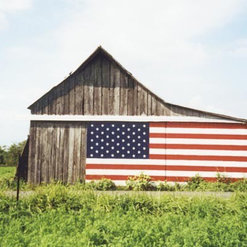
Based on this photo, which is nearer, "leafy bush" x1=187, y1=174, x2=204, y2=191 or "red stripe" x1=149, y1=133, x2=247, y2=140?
"leafy bush" x1=187, y1=174, x2=204, y2=191

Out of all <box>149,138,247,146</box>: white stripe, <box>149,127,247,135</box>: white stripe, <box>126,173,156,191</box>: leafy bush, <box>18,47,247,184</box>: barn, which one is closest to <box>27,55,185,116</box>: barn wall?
<box>18,47,247,184</box>: barn

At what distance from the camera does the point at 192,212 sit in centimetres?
735

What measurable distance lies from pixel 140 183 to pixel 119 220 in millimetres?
6124

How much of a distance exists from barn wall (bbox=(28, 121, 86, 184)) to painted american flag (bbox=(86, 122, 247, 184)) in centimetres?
41

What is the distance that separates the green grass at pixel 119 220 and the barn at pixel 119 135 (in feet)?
15.3

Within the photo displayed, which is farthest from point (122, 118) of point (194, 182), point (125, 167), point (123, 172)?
point (194, 182)

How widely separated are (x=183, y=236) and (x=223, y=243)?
2.36 ft

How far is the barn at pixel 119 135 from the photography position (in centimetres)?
1287

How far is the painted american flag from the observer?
12820 millimetres

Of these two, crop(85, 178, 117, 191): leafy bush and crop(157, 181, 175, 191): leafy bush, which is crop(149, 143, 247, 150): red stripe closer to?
crop(157, 181, 175, 191): leafy bush

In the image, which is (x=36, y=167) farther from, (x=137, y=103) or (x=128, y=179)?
(x=137, y=103)

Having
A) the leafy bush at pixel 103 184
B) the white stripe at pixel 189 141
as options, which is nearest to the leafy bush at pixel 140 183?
the leafy bush at pixel 103 184

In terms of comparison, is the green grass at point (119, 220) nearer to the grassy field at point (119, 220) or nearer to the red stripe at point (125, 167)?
the grassy field at point (119, 220)

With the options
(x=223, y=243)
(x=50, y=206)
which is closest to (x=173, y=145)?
(x=50, y=206)
